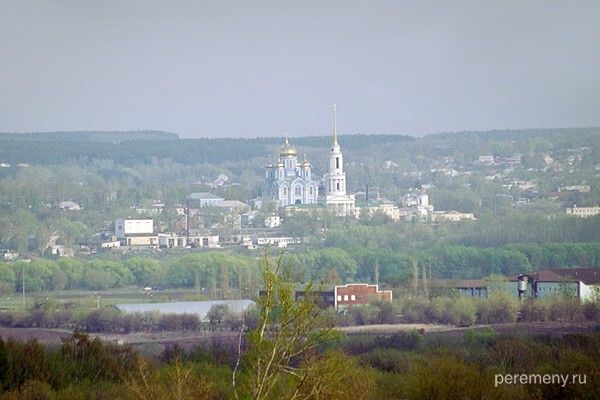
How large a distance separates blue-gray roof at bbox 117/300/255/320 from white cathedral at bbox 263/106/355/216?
3657 centimetres

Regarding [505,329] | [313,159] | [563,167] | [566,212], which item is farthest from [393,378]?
[313,159]

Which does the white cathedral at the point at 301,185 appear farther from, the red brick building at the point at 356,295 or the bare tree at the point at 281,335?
the bare tree at the point at 281,335

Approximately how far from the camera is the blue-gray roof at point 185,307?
44375mm

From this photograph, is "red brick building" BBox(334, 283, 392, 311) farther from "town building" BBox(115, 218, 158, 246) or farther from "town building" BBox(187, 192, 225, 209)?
"town building" BBox(187, 192, 225, 209)

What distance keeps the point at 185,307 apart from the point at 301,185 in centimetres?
4291

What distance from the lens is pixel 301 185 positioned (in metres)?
88.5

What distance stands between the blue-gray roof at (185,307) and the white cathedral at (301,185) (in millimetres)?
36565

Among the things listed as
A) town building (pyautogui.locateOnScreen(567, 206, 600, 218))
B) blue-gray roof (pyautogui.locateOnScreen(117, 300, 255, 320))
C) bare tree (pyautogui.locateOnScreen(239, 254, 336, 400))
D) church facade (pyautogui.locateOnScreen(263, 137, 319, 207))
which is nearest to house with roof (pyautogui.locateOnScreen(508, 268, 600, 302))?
blue-gray roof (pyautogui.locateOnScreen(117, 300, 255, 320))

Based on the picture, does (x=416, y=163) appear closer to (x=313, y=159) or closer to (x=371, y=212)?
(x=313, y=159)

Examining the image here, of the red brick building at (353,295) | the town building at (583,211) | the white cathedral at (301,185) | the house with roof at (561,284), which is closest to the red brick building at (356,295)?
the red brick building at (353,295)

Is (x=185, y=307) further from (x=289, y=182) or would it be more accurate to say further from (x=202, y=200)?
(x=202, y=200)

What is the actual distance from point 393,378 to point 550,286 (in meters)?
23.0

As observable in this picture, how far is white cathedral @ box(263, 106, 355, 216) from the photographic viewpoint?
86.8 meters

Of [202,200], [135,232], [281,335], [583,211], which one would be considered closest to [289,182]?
[202,200]
